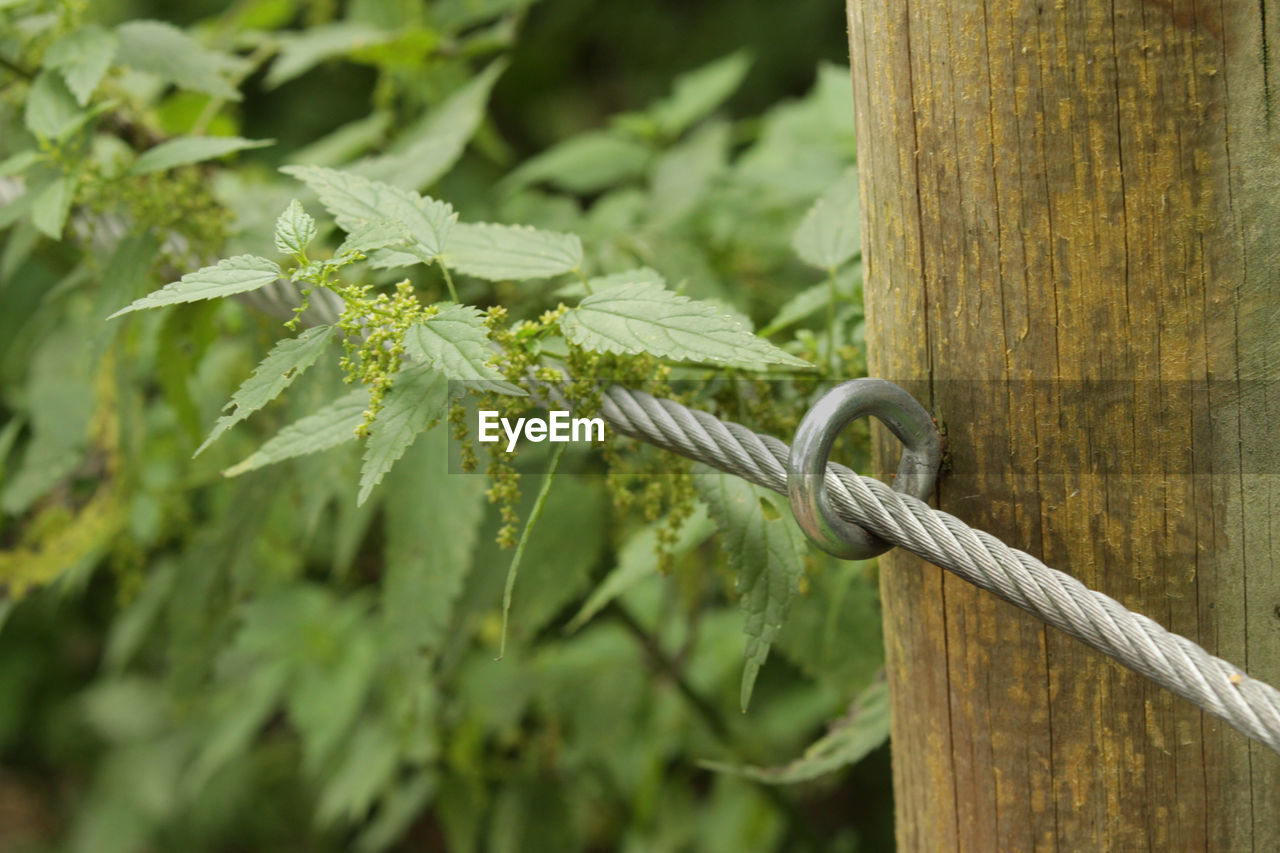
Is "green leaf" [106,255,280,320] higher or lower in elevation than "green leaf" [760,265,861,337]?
Answer: higher

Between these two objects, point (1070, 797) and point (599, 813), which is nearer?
point (1070, 797)

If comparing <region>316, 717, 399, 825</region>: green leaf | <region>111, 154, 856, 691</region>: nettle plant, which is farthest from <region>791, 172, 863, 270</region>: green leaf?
<region>316, 717, 399, 825</region>: green leaf

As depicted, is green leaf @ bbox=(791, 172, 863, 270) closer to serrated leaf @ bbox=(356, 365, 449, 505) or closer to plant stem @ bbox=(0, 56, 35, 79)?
serrated leaf @ bbox=(356, 365, 449, 505)

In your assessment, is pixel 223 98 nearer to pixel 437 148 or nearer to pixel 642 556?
pixel 437 148

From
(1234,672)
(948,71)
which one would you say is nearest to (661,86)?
(948,71)

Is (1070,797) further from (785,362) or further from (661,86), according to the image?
(661,86)

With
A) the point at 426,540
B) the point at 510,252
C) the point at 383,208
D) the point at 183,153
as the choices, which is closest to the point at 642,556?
the point at 426,540

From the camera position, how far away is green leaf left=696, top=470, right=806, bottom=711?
961mm

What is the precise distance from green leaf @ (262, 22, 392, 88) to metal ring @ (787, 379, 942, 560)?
1.29 meters

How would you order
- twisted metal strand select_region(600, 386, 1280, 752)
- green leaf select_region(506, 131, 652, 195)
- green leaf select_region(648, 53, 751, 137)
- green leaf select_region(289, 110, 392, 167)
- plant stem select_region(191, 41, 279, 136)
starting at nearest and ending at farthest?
twisted metal strand select_region(600, 386, 1280, 752) < plant stem select_region(191, 41, 279, 136) < green leaf select_region(289, 110, 392, 167) < green leaf select_region(506, 131, 652, 195) < green leaf select_region(648, 53, 751, 137)

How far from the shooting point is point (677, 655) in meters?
2.22

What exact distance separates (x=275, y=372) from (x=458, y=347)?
0.16 metres

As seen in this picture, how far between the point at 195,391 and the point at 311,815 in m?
1.84

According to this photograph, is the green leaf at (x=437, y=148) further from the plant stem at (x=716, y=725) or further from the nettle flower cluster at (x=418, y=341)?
the plant stem at (x=716, y=725)
